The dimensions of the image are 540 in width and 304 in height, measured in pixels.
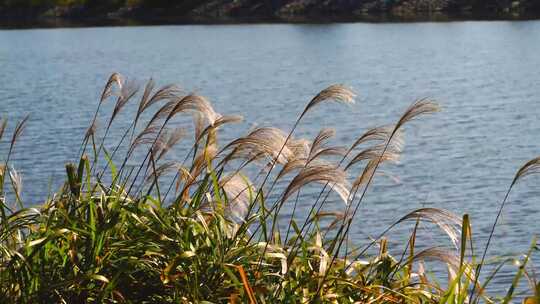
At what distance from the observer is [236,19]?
9081 centimetres

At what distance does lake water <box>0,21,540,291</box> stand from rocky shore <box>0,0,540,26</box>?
1084cm

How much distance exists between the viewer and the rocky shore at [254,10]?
83562 millimetres

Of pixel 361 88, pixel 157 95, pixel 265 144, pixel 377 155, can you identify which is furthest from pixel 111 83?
pixel 361 88

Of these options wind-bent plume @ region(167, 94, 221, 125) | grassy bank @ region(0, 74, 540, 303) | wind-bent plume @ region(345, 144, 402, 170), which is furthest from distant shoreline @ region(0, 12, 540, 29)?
wind-bent plume @ region(167, 94, 221, 125)

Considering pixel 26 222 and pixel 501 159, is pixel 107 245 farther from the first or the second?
pixel 501 159

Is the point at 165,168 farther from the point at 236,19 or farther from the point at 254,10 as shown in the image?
the point at 254,10

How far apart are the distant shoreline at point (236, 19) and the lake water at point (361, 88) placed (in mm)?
5465

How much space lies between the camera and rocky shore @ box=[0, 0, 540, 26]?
83.6 meters

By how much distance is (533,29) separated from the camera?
63.5 m

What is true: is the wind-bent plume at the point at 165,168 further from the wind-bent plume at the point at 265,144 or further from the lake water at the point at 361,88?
the lake water at the point at 361,88

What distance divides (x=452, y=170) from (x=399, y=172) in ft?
3.60

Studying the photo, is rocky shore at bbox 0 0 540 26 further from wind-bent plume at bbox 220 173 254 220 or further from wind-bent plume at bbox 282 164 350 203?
wind-bent plume at bbox 282 164 350 203

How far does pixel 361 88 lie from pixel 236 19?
53143 mm

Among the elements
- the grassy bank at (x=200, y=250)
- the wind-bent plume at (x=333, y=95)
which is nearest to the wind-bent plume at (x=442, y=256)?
the grassy bank at (x=200, y=250)
